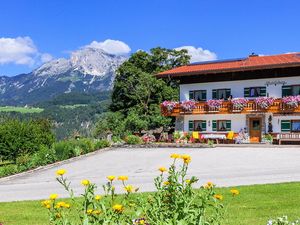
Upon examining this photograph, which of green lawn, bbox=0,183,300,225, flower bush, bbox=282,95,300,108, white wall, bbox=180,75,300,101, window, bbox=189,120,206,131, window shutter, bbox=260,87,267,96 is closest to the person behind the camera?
green lawn, bbox=0,183,300,225

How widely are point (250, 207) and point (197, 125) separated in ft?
93.7

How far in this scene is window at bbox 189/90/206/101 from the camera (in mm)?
38844

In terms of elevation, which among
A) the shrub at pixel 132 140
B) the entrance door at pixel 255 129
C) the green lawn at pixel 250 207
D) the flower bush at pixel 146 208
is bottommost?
the green lawn at pixel 250 207

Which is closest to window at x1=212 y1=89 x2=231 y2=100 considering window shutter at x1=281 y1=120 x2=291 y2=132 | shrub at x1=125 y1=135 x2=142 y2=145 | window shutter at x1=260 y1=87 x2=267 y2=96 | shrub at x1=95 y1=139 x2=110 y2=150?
window shutter at x1=260 y1=87 x2=267 y2=96

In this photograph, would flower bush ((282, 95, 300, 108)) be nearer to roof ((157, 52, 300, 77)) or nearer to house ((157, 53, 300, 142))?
house ((157, 53, 300, 142))

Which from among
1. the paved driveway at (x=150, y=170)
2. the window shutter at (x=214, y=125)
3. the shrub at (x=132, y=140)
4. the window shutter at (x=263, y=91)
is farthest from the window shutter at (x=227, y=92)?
the paved driveway at (x=150, y=170)

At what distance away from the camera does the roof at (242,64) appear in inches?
1378

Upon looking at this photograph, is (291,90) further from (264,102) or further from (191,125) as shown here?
(191,125)

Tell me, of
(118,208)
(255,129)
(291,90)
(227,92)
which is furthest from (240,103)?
(118,208)

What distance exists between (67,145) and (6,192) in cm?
1115

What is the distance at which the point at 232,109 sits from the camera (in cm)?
3606

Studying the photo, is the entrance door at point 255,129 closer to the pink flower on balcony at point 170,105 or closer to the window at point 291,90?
the window at point 291,90

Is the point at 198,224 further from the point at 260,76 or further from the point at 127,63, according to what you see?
the point at 127,63

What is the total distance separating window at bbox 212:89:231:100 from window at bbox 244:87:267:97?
1559 mm
